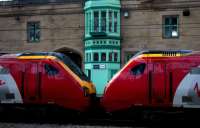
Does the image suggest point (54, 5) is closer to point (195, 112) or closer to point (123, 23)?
point (123, 23)

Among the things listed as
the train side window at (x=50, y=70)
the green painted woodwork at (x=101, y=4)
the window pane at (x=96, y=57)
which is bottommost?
the window pane at (x=96, y=57)

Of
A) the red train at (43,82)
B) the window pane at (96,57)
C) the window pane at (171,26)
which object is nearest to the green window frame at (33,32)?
the window pane at (96,57)

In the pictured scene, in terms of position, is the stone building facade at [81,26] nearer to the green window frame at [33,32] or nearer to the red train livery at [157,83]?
the green window frame at [33,32]

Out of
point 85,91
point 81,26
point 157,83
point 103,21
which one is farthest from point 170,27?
point 157,83

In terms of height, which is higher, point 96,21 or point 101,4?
point 101,4

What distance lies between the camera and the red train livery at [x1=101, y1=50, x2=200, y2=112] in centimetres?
1714

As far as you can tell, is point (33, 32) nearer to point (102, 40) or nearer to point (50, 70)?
point (102, 40)

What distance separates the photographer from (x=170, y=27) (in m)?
36.2

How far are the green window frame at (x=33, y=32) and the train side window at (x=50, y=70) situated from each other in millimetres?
20595

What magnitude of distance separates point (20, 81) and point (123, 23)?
62.8 ft

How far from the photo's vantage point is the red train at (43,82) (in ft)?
60.2

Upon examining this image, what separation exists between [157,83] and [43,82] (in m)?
4.06

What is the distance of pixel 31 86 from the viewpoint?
18.8 metres

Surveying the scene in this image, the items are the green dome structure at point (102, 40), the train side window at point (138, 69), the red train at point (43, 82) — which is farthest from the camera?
the green dome structure at point (102, 40)
